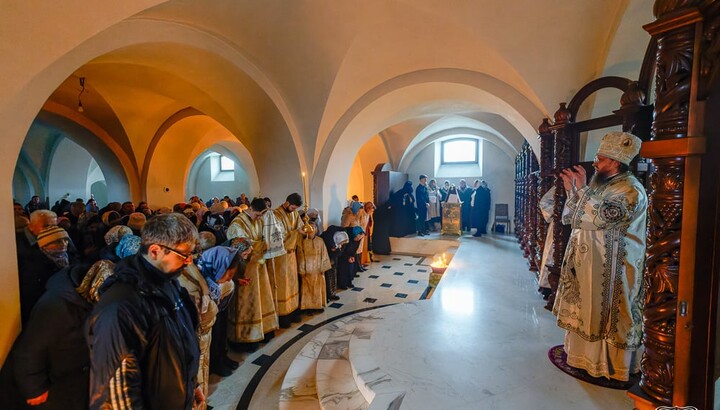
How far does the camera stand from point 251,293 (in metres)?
4.39

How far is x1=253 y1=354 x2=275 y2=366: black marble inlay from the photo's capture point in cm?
411

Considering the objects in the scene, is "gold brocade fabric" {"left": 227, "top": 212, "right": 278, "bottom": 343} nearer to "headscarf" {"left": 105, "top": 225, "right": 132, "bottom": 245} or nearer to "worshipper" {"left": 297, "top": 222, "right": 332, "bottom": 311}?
"worshipper" {"left": 297, "top": 222, "right": 332, "bottom": 311}

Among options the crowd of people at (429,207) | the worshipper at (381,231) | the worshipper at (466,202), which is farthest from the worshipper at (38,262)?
the worshipper at (466,202)

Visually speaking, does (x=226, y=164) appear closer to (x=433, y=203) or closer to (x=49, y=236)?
(x=433, y=203)

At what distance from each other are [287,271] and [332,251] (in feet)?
4.57

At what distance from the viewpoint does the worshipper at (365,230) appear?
8273 mm

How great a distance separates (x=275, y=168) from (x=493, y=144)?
429 inches

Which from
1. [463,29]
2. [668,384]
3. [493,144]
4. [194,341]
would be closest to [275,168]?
[463,29]

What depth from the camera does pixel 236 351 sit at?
174 inches

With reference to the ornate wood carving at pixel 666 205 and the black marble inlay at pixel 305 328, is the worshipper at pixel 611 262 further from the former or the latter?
the black marble inlay at pixel 305 328

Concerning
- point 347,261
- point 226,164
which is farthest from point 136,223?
point 226,164

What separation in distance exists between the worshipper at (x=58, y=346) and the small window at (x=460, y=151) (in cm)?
1505

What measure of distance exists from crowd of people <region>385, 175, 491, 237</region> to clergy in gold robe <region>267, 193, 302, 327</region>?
6.63m

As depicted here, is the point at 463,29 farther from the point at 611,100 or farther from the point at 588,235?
the point at 588,235
